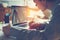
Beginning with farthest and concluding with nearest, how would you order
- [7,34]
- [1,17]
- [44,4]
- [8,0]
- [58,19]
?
[8,0] → [1,17] → [7,34] → [44,4] → [58,19]

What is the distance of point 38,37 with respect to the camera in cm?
95

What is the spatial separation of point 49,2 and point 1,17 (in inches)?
74.2

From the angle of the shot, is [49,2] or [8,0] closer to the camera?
[49,2]

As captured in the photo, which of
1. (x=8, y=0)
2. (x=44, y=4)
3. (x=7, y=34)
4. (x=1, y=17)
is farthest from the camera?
(x=8, y=0)

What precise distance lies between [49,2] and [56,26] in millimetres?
149

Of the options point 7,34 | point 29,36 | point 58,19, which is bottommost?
point 7,34

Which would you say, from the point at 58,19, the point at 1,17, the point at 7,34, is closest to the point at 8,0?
the point at 1,17

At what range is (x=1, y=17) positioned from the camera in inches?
106

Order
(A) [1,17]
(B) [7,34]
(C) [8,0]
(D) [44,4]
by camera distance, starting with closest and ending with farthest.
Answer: (D) [44,4] → (B) [7,34] → (A) [1,17] → (C) [8,0]

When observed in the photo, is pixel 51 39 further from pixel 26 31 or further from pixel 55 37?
pixel 26 31

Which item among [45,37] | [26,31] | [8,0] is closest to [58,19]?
[45,37]

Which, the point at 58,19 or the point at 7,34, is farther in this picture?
the point at 7,34

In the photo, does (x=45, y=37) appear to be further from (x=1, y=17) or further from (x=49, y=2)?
(x=1, y=17)

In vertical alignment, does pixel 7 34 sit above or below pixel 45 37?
below
